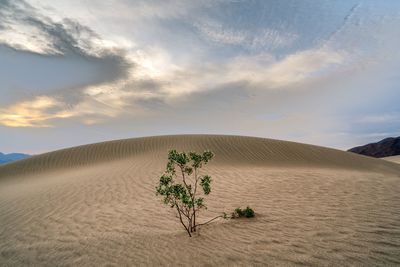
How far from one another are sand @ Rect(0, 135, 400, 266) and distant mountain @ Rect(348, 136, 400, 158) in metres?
77.7

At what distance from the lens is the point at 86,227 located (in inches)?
310

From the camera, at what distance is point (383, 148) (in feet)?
266

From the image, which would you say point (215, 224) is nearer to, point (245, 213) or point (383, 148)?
point (245, 213)

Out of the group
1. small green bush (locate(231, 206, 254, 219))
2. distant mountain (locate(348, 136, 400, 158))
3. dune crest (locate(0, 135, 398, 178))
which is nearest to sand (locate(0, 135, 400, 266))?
small green bush (locate(231, 206, 254, 219))

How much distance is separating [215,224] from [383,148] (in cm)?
8976

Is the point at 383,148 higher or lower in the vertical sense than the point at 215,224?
higher

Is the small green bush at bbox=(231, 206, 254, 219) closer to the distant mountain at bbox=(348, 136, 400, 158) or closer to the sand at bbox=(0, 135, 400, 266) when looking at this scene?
the sand at bbox=(0, 135, 400, 266)

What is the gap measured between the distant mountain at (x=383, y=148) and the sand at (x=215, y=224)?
77.7m

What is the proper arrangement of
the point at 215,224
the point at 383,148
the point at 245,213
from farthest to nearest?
1. the point at 383,148
2. the point at 245,213
3. the point at 215,224

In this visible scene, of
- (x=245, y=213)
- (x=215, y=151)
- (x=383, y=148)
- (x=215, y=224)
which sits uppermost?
(x=383, y=148)

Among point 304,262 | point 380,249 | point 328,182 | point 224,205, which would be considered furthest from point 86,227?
point 328,182

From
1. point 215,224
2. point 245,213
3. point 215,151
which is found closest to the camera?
point 215,224

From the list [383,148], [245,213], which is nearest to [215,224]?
[245,213]

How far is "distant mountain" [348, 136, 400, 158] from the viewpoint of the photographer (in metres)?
76.9
